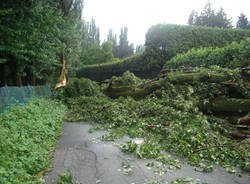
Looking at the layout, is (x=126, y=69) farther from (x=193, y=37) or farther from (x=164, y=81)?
(x=164, y=81)

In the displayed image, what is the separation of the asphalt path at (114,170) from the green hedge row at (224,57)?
16.5 feet

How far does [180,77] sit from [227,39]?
9.14 meters

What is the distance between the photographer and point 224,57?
27.2ft

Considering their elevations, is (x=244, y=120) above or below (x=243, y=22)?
below

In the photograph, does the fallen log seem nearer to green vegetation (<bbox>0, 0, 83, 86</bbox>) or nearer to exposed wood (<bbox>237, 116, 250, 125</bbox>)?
exposed wood (<bbox>237, 116, 250, 125</bbox>)

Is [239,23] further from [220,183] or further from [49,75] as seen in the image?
[220,183]

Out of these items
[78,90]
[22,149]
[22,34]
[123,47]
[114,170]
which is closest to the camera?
[114,170]

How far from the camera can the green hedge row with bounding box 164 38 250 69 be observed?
23.1ft

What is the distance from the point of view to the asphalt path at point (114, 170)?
283 centimetres

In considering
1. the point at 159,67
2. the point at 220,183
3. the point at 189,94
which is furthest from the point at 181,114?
the point at 159,67

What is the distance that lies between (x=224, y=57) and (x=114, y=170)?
711cm

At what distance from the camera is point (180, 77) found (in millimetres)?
7375

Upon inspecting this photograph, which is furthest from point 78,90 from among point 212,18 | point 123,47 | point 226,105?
point 123,47

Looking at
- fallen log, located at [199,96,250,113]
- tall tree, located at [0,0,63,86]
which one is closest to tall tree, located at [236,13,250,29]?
→ fallen log, located at [199,96,250,113]
